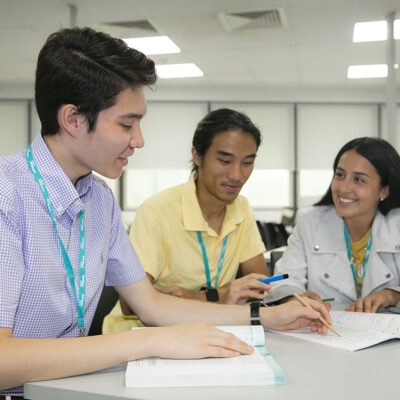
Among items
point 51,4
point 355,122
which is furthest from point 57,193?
point 355,122

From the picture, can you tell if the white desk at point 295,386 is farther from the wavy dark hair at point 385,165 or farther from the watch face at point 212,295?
the wavy dark hair at point 385,165

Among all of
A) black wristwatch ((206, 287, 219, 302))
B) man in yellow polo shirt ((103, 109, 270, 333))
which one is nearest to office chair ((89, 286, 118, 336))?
man in yellow polo shirt ((103, 109, 270, 333))

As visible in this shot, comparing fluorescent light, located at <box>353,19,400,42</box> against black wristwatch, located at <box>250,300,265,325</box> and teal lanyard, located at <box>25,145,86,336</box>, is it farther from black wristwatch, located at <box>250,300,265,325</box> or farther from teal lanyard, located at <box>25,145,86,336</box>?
teal lanyard, located at <box>25,145,86,336</box>

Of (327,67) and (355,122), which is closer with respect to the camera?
(327,67)

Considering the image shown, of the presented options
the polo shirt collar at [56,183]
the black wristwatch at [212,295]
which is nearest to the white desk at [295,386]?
the polo shirt collar at [56,183]

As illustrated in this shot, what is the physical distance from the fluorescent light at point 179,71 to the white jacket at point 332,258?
224 inches

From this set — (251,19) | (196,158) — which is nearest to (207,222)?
(196,158)

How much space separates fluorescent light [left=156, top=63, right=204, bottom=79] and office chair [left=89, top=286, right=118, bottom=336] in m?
5.96

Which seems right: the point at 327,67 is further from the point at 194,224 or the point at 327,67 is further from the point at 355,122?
the point at 194,224

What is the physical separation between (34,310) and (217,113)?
140cm

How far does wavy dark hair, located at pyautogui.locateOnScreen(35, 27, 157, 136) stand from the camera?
4.03ft

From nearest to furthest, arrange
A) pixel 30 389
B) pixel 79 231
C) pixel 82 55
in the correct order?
pixel 30 389 → pixel 82 55 → pixel 79 231

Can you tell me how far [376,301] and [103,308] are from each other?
3.45 ft

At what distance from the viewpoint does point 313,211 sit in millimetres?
2484
